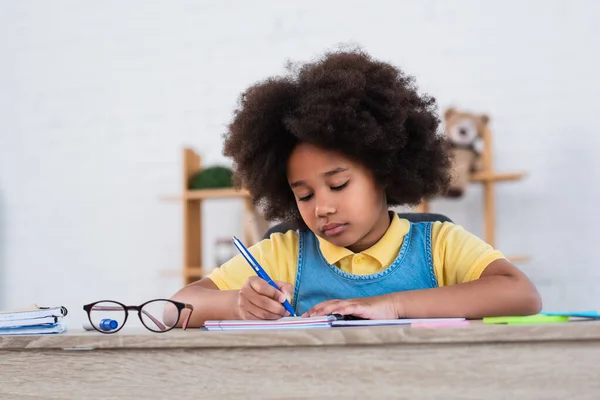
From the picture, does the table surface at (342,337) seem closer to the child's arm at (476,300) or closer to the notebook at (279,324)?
the notebook at (279,324)

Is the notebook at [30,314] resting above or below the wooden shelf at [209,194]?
below

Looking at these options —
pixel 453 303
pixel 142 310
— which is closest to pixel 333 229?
pixel 453 303

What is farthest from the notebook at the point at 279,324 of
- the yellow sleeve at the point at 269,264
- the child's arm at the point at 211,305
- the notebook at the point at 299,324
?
the yellow sleeve at the point at 269,264

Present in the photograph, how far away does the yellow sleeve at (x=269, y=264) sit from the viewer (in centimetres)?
138

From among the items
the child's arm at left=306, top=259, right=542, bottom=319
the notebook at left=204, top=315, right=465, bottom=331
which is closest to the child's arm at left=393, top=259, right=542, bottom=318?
the child's arm at left=306, top=259, right=542, bottom=319

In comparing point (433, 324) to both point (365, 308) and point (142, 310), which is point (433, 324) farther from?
point (142, 310)

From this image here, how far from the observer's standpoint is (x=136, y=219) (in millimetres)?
3691

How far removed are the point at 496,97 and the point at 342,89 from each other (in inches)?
84.4

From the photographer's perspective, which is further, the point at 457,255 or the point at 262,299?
the point at 457,255

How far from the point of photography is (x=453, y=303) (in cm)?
105

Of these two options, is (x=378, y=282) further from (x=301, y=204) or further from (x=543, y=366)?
(x=543, y=366)

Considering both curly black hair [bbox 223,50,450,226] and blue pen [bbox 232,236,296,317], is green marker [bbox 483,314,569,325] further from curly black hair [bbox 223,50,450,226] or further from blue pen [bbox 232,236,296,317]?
curly black hair [bbox 223,50,450,226]

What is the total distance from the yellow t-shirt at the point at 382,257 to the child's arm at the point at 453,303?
0.18 m

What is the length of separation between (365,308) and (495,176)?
2.12 metres
